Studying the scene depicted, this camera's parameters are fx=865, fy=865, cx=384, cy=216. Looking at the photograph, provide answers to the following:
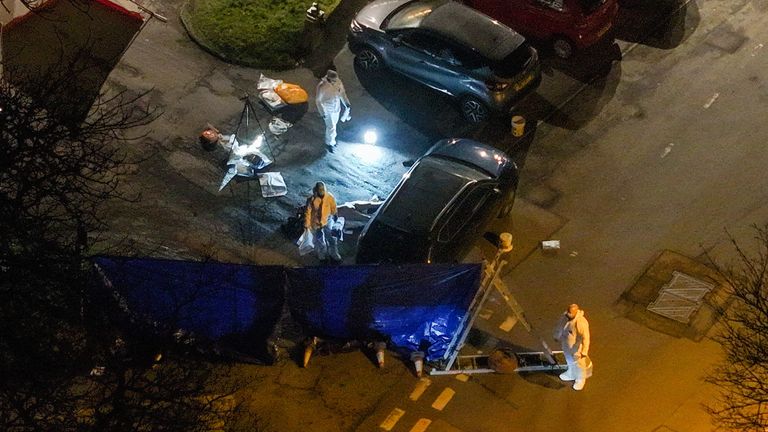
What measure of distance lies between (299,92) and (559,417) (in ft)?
27.7

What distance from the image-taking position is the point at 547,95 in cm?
1755

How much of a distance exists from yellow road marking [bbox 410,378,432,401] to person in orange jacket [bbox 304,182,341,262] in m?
2.85

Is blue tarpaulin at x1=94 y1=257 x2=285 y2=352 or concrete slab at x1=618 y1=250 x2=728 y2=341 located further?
concrete slab at x1=618 y1=250 x2=728 y2=341

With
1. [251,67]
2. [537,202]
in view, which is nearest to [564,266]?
[537,202]

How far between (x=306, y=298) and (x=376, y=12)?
7709mm

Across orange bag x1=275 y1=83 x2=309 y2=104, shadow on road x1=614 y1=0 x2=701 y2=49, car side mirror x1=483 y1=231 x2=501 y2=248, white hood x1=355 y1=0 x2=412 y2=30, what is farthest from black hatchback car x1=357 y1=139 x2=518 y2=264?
shadow on road x1=614 y1=0 x2=701 y2=49

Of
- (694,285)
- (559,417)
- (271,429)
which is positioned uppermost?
(694,285)

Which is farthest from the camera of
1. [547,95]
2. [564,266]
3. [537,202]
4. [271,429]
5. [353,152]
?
[547,95]

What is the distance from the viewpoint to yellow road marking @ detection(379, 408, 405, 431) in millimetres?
12086

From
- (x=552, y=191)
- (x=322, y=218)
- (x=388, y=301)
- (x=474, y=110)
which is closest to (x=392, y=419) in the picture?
(x=388, y=301)

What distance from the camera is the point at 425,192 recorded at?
1362 cm

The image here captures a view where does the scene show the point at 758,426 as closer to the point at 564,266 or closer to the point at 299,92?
the point at 564,266

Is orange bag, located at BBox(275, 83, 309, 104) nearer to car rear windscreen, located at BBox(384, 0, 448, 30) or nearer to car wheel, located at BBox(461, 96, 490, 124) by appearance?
car rear windscreen, located at BBox(384, 0, 448, 30)

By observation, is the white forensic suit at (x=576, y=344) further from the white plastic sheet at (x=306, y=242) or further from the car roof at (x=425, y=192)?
the white plastic sheet at (x=306, y=242)
